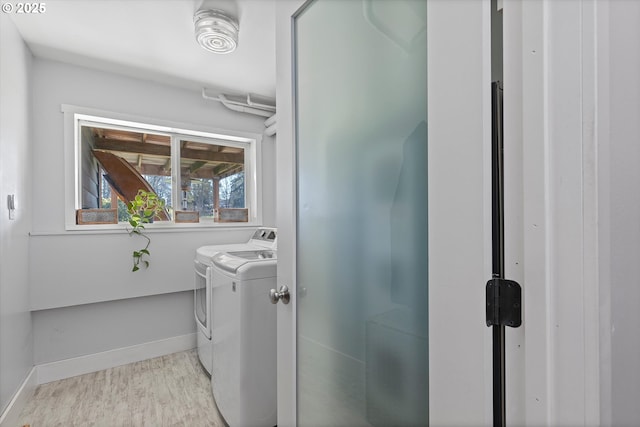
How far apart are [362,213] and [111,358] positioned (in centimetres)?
277

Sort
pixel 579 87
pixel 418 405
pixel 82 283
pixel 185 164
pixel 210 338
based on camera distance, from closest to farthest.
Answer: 1. pixel 579 87
2. pixel 418 405
3. pixel 210 338
4. pixel 82 283
5. pixel 185 164

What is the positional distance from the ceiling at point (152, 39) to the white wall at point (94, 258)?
0.16 m

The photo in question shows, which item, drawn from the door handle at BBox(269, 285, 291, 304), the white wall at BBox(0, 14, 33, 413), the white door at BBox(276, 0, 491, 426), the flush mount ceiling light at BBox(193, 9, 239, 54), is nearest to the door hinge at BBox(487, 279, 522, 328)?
the white door at BBox(276, 0, 491, 426)

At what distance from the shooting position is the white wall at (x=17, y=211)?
1.72 m

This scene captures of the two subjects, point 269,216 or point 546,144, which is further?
point 269,216

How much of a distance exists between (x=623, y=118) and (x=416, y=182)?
17.2 inches

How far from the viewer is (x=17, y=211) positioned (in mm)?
1965

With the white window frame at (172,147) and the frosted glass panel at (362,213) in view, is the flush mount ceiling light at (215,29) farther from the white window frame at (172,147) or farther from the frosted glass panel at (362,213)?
the white window frame at (172,147)

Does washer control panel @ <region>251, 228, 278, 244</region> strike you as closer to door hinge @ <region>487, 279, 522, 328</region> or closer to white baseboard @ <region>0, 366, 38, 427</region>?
white baseboard @ <region>0, 366, 38, 427</region>

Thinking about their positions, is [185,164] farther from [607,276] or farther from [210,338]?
[607,276]

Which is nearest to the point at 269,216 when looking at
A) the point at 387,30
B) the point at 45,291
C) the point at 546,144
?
the point at 45,291

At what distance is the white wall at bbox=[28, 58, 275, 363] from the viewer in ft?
7.70

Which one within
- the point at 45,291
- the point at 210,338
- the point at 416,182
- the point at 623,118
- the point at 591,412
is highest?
the point at 623,118

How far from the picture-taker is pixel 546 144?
22.4 inches
